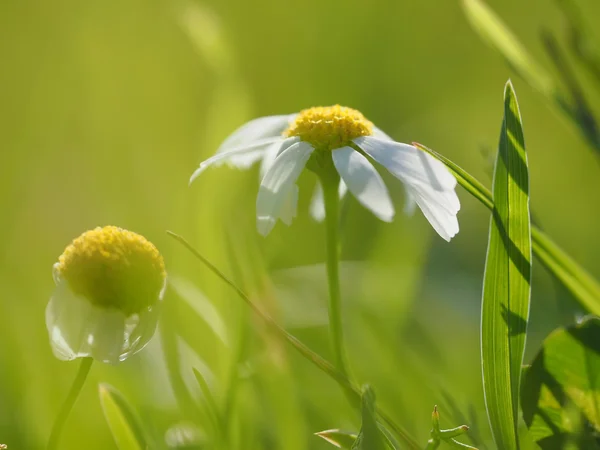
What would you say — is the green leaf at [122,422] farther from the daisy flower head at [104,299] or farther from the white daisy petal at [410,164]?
the white daisy petal at [410,164]

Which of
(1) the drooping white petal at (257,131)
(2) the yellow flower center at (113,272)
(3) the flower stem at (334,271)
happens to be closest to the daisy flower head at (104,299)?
(2) the yellow flower center at (113,272)

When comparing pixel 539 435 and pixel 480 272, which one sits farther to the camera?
pixel 480 272

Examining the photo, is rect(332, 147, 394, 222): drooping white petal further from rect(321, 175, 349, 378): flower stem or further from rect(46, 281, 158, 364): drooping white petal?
rect(46, 281, 158, 364): drooping white petal

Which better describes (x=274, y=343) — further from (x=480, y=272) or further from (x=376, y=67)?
(x=376, y=67)

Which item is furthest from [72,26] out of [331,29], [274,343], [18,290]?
[274,343]

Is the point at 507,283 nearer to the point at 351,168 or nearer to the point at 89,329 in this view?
the point at 351,168

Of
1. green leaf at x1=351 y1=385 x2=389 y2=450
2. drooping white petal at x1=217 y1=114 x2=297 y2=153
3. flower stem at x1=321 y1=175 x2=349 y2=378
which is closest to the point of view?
green leaf at x1=351 y1=385 x2=389 y2=450

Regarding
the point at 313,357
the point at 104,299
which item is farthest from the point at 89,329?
the point at 313,357

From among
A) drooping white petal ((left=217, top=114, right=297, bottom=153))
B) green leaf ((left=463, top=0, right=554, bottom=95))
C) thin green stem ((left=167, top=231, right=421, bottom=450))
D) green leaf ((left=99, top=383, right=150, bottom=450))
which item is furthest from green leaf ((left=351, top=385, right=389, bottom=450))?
green leaf ((left=463, top=0, right=554, bottom=95))
